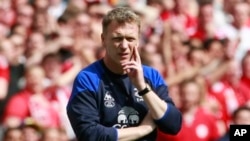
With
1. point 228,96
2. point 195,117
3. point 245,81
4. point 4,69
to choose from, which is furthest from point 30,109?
point 245,81

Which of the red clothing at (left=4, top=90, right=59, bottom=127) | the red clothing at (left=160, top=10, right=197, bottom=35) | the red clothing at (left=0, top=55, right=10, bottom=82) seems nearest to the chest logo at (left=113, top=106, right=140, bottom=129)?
the red clothing at (left=4, top=90, right=59, bottom=127)

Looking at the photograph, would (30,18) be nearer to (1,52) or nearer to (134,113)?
(1,52)

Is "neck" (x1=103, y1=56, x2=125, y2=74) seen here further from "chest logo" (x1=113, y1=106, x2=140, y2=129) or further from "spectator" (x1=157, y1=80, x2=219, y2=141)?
"spectator" (x1=157, y1=80, x2=219, y2=141)

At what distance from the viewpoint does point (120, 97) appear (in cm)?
553

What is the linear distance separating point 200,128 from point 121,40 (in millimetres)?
4460

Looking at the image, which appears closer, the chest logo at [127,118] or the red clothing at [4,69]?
the chest logo at [127,118]

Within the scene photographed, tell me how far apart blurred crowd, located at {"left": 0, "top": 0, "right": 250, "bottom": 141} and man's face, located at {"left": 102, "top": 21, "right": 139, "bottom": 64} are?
11.9 feet

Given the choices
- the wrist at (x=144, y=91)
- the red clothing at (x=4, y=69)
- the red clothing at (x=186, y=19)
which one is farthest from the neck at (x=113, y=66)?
the red clothing at (x=186, y=19)

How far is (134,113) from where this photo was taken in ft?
18.2

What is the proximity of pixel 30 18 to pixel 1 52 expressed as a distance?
90 centimetres

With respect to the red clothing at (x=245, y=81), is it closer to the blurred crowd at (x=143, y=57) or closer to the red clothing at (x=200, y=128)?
the blurred crowd at (x=143, y=57)

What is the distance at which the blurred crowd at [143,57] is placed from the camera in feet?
31.4

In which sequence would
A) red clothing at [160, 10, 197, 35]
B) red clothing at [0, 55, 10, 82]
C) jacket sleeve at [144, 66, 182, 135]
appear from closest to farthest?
jacket sleeve at [144, 66, 182, 135] < red clothing at [0, 55, 10, 82] < red clothing at [160, 10, 197, 35]

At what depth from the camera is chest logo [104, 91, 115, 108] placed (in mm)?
5488
